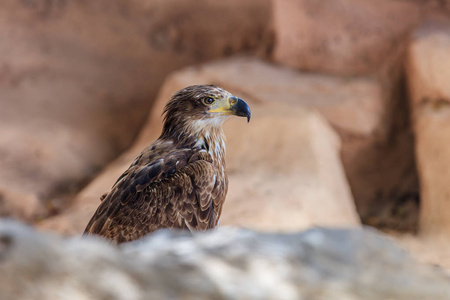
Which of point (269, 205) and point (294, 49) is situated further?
point (294, 49)

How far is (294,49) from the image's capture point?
7996 mm

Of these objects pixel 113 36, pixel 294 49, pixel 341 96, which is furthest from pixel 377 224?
pixel 113 36

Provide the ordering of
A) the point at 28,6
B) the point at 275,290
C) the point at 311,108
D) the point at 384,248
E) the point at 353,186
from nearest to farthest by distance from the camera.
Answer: the point at 275,290
the point at 384,248
the point at 311,108
the point at 28,6
the point at 353,186

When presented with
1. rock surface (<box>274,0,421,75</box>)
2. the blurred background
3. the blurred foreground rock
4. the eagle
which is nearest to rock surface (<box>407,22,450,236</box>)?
the blurred background

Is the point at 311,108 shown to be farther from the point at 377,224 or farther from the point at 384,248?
the point at 384,248

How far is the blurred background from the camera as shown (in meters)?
6.63

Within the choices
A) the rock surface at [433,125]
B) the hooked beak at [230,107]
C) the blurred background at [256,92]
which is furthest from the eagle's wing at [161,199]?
the rock surface at [433,125]

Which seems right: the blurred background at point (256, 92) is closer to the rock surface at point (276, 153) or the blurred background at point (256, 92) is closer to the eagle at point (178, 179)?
the rock surface at point (276, 153)

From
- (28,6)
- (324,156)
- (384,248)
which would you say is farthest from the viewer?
(28,6)

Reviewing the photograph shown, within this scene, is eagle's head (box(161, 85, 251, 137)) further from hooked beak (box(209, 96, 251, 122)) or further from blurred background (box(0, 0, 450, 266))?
blurred background (box(0, 0, 450, 266))

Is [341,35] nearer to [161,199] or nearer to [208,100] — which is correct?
[208,100]

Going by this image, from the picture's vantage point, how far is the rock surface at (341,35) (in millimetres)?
7980

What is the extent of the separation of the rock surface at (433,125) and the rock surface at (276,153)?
2.44 feet

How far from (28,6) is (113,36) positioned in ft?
4.03
